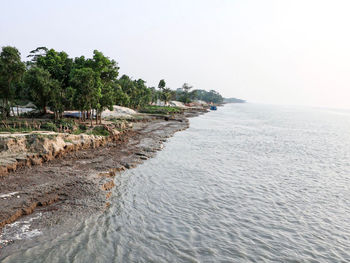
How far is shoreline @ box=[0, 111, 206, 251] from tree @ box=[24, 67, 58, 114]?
12.8 metres

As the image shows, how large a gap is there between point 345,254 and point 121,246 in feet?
36.7

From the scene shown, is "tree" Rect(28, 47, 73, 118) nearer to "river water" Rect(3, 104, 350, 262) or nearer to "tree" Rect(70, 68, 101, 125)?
"tree" Rect(70, 68, 101, 125)

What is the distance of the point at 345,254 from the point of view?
36.2 ft

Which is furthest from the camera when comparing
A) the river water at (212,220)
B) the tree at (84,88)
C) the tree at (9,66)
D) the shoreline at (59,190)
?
the tree at (84,88)

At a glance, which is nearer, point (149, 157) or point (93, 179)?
point (93, 179)

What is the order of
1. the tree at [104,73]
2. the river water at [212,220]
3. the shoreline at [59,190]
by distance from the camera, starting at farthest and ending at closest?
the tree at [104,73] < the shoreline at [59,190] < the river water at [212,220]

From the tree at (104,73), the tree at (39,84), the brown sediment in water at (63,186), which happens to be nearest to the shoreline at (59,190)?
the brown sediment in water at (63,186)

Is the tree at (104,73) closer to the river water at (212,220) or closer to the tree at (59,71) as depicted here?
the tree at (59,71)

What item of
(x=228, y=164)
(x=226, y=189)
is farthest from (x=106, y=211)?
(x=228, y=164)

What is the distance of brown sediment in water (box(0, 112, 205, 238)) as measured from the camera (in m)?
12.4

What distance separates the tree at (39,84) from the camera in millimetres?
29672

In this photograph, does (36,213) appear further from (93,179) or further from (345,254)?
(345,254)

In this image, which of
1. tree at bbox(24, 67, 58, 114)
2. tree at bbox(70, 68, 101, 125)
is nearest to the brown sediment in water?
tree at bbox(70, 68, 101, 125)

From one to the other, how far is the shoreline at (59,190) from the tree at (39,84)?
12826mm
